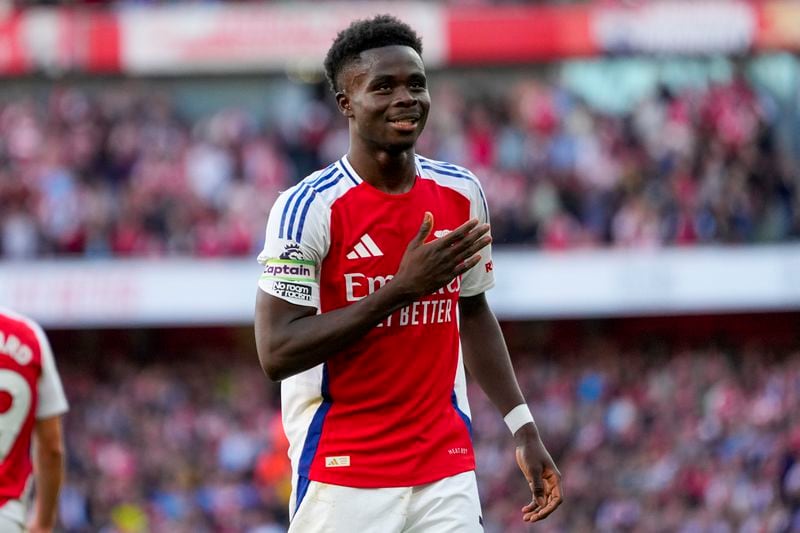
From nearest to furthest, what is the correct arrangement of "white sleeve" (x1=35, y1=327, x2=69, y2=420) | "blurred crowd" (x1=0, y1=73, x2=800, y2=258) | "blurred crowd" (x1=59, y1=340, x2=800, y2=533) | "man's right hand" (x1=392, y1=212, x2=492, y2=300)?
"man's right hand" (x1=392, y1=212, x2=492, y2=300) → "white sleeve" (x1=35, y1=327, x2=69, y2=420) → "blurred crowd" (x1=59, y1=340, x2=800, y2=533) → "blurred crowd" (x1=0, y1=73, x2=800, y2=258)

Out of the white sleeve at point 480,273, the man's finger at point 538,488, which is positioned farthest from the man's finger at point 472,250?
the man's finger at point 538,488

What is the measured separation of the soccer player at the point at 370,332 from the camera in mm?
4551

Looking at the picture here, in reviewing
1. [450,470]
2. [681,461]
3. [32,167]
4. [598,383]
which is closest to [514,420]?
[450,470]

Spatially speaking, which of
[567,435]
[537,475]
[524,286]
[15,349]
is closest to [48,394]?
[15,349]

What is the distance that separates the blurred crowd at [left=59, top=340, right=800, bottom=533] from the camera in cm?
1579

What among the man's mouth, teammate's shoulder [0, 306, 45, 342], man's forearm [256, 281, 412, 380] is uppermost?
the man's mouth

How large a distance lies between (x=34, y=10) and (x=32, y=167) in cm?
318

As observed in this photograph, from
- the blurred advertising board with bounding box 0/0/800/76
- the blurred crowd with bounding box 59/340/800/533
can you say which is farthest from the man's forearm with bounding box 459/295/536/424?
the blurred advertising board with bounding box 0/0/800/76

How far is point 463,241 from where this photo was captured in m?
4.35

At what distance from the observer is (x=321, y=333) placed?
4434 mm

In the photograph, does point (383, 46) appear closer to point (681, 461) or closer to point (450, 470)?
point (450, 470)

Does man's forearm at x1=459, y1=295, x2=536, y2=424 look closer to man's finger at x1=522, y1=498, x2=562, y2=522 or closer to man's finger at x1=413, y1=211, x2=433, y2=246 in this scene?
man's finger at x1=522, y1=498, x2=562, y2=522

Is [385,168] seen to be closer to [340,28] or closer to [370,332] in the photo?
[370,332]

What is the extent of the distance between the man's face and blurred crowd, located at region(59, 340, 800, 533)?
447 inches
